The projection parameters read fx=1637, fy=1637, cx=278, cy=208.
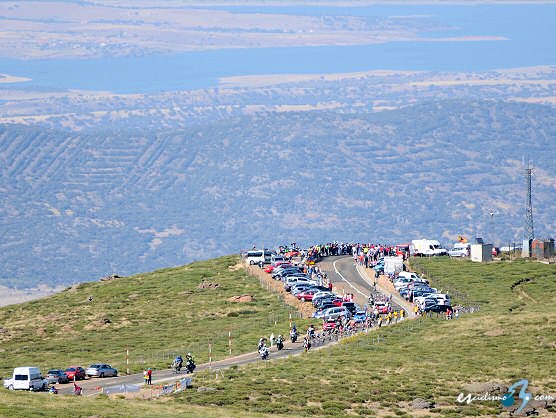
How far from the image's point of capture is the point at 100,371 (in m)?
90.7

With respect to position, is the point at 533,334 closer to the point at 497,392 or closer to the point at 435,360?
the point at 435,360

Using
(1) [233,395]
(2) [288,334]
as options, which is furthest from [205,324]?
(1) [233,395]

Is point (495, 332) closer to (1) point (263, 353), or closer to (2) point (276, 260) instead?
(1) point (263, 353)

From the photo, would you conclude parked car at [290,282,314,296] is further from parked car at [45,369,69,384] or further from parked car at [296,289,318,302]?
parked car at [45,369,69,384]

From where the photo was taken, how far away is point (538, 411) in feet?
256

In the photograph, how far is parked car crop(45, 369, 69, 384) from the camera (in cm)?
8731

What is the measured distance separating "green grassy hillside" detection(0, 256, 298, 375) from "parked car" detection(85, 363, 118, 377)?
372 centimetres

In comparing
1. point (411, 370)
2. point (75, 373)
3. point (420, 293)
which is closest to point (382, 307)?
point (420, 293)

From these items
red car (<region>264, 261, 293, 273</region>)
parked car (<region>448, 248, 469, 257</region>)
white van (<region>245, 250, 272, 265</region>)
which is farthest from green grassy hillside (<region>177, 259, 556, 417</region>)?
parked car (<region>448, 248, 469, 257</region>)

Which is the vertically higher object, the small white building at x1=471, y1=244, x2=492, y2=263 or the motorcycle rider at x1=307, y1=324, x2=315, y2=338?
the small white building at x1=471, y1=244, x2=492, y2=263

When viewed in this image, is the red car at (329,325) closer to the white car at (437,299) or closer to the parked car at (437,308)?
the parked car at (437,308)

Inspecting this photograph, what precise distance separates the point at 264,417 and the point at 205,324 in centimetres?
4314

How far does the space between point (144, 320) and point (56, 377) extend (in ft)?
Result: 114

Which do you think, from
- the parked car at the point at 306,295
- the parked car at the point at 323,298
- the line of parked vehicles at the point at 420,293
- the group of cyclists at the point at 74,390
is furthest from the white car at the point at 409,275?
the group of cyclists at the point at 74,390
